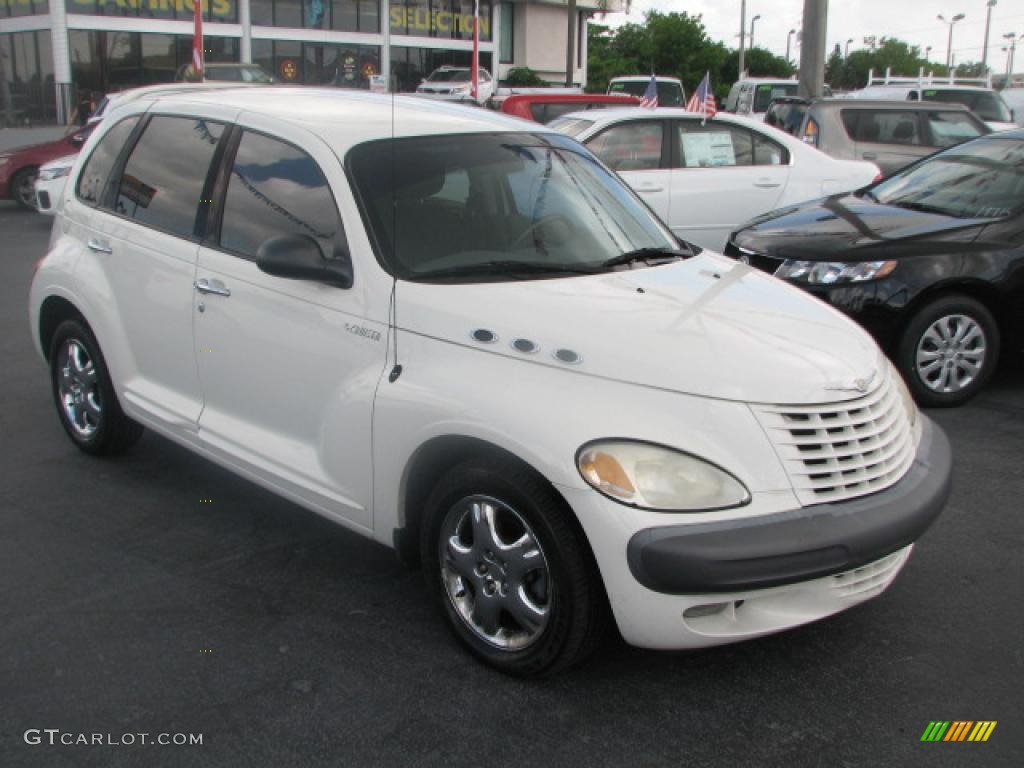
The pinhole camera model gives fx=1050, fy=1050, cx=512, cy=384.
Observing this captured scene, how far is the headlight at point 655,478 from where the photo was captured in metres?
2.93

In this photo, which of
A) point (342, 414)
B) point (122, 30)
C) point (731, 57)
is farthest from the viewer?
point (731, 57)

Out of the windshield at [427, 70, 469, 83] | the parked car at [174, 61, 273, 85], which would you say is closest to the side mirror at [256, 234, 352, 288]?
the parked car at [174, 61, 273, 85]

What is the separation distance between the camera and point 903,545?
3184 mm

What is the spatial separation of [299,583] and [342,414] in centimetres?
76

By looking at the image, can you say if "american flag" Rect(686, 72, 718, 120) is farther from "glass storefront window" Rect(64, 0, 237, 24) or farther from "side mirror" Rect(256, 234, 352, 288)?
"glass storefront window" Rect(64, 0, 237, 24)

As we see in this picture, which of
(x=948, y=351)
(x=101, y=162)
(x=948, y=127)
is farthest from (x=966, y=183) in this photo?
(x=948, y=127)

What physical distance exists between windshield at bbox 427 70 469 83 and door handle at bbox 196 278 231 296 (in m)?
37.3

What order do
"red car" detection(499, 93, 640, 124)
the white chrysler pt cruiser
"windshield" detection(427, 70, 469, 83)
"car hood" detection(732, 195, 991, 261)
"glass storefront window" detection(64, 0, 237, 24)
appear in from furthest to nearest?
"windshield" detection(427, 70, 469, 83) → "glass storefront window" detection(64, 0, 237, 24) → "red car" detection(499, 93, 640, 124) → "car hood" detection(732, 195, 991, 261) → the white chrysler pt cruiser

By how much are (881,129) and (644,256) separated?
10.5 m

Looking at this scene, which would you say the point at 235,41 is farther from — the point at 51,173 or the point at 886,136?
the point at 886,136

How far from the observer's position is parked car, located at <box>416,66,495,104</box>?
113ft

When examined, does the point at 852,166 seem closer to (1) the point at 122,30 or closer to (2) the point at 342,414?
(2) the point at 342,414

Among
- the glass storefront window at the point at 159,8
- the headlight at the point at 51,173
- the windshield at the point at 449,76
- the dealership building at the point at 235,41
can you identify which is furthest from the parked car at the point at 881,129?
the windshield at the point at 449,76

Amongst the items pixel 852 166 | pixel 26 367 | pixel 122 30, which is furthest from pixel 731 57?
pixel 26 367
